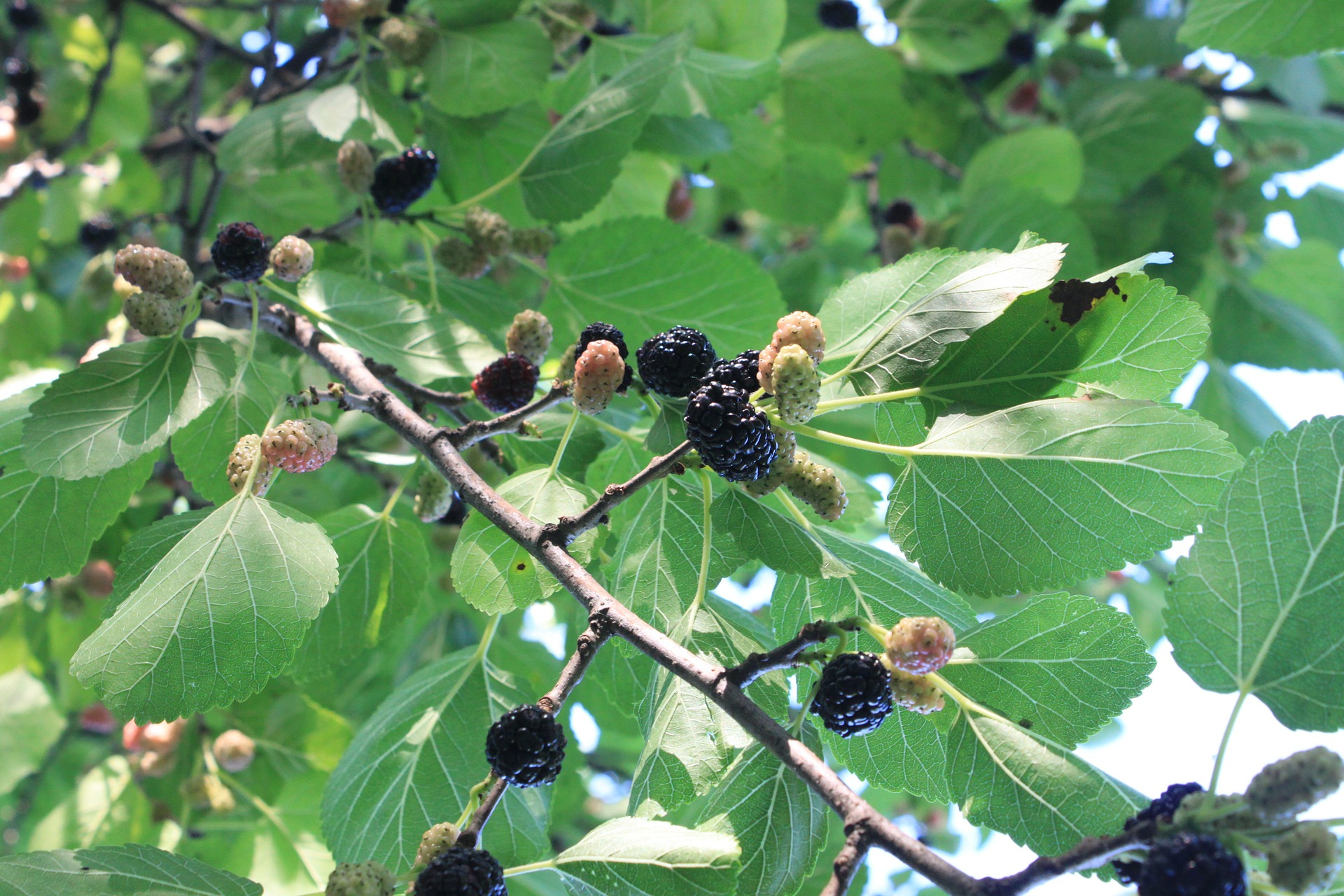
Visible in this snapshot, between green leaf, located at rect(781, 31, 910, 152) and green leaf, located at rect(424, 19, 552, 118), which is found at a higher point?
green leaf, located at rect(781, 31, 910, 152)

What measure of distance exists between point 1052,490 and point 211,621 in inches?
31.9

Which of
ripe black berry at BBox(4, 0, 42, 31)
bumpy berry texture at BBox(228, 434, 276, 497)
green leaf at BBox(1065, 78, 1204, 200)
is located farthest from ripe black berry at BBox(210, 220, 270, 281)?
ripe black berry at BBox(4, 0, 42, 31)

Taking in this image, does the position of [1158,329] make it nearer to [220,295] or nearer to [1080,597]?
[1080,597]

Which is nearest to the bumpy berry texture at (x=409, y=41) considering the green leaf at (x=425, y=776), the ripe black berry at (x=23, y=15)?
the green leaf at (x=425, y=776)

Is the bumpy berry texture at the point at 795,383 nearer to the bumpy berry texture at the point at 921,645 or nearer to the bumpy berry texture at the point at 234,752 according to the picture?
the bumpy berry texture at the point at 921,645

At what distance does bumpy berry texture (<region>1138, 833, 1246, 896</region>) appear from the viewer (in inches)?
23.9

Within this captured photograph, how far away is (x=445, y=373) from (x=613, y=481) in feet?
0.87

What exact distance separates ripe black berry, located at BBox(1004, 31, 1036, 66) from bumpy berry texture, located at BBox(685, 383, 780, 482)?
7.34ft

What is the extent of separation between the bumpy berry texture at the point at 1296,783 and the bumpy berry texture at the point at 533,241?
120cm

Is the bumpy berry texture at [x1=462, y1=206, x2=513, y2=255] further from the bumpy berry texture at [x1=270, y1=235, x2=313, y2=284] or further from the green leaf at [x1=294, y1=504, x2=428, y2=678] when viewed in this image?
the green leaf at [x1=294, y1=504, x2=428, y2=678]

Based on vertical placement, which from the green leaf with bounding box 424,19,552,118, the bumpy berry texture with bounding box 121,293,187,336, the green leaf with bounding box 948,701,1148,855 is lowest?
the green leaf with bounding box 948,701,1148,855

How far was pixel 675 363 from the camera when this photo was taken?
941mm

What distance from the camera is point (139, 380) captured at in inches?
41.4

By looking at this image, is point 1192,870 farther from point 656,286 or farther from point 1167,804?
point 656,286
